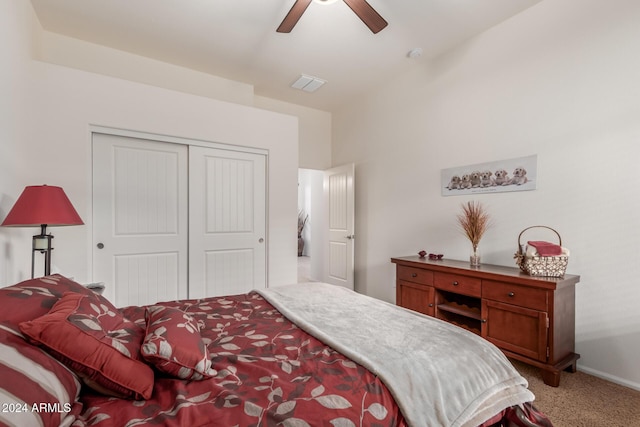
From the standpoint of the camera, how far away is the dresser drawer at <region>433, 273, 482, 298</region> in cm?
261

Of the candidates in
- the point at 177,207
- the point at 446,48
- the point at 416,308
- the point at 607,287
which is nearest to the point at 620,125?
the point at 607,287

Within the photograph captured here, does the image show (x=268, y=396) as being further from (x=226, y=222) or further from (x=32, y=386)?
(x=226, y=222)

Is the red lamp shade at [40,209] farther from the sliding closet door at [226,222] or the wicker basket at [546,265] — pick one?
the wicker basket at [546,265]

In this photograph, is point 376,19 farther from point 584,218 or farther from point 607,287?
point 607,287

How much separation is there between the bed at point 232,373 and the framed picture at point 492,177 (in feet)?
6.58

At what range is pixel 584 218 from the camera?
7.86ft

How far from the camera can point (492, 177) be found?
299cm

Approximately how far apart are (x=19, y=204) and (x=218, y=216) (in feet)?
5.85

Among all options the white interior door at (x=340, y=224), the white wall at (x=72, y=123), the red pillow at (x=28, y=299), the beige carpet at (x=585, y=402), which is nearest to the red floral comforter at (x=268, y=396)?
the red pillow at (x=28, y=299)

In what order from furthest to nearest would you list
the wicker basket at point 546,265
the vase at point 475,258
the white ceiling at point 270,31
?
the vase at point 475,258, the white ceiling at point 270,31, the wicker basket at point 546,265

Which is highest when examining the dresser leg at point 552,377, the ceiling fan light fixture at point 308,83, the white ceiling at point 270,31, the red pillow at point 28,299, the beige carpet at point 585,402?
the white ceiling at point 270,31

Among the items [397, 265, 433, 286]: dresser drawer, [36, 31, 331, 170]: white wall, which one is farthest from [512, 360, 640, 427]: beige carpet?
[36, 31, 331, 170]: white wall

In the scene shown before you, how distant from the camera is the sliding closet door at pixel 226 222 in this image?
3.35 m

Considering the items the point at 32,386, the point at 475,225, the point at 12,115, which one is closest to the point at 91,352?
the point at 32,386
